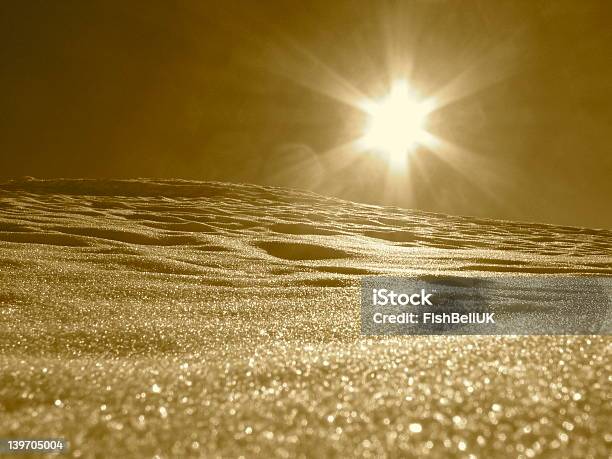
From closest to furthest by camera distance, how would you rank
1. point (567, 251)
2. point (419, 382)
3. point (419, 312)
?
point (419, 382) < point (419, 312) < point (567, 251)

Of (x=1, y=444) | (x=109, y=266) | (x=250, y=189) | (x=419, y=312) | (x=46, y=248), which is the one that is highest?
(x=250, y=189)

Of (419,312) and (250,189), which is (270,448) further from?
(250,189)

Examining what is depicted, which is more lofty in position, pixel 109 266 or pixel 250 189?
pixel 250 189

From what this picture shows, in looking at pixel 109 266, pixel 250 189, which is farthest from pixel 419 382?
pixel 250 189

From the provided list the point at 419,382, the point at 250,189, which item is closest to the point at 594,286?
the point at 419,382

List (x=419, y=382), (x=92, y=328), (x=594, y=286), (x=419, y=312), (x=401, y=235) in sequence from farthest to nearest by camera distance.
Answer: (x=401, y=235)
(x=594, y=286)
(x=419, y=312)
(x=92, y=328)
(x=419, y=382)

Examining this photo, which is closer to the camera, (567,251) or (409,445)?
(409,445)

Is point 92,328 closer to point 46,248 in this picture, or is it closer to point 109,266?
point 109,266

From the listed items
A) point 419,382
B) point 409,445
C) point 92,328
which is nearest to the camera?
point 409,445

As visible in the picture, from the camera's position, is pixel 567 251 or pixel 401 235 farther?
pixel 401 235
